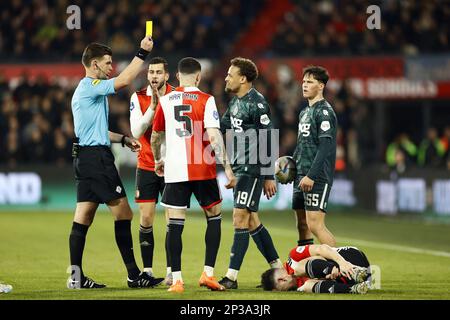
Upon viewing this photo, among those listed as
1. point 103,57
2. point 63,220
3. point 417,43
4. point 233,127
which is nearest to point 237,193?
point 233,127

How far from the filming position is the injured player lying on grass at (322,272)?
9.91 metres

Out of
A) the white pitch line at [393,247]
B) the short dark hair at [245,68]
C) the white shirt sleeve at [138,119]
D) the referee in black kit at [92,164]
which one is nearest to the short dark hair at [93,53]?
the referee in black kit at [92,164]

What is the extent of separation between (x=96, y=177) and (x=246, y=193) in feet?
5.04

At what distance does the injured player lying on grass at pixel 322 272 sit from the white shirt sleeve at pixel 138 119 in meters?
1.96

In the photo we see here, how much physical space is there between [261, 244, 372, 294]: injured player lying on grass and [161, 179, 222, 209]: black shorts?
3.03ft

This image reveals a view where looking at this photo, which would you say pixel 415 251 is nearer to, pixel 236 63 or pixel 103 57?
pixel 236 63

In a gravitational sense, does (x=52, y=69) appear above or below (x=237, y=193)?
above

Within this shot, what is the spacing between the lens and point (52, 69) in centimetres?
2678

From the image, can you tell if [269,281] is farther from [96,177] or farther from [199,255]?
[199,255]

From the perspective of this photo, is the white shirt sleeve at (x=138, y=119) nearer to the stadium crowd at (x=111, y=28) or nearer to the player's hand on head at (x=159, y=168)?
the player's hand on head at (x=159, y=168)

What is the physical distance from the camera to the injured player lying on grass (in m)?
9.91

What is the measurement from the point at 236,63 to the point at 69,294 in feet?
9.61

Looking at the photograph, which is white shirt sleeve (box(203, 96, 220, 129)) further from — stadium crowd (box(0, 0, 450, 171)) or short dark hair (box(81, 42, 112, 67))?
stadium crowd (box(0, 0, 450, 171))
